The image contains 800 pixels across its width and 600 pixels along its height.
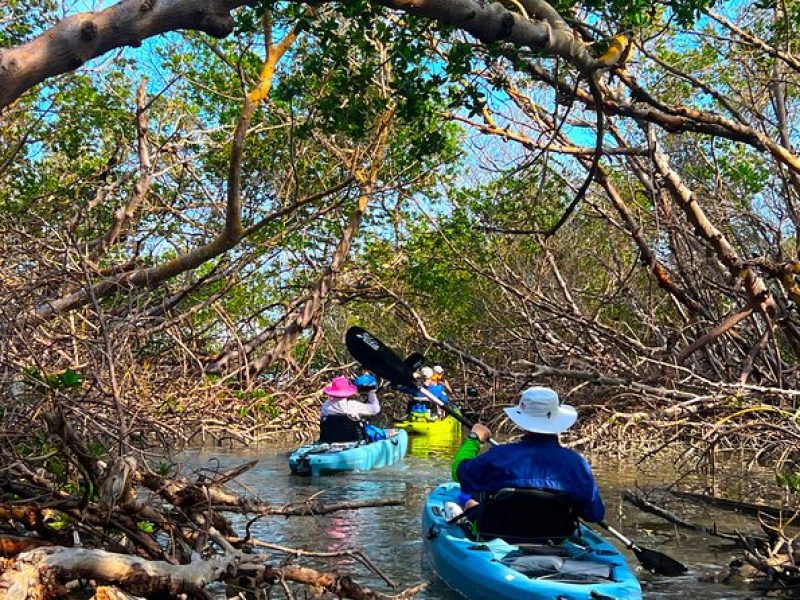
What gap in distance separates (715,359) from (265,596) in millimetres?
7814

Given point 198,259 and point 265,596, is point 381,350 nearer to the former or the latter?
point 198,259

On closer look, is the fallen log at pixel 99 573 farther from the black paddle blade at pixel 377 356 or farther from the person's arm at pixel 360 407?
the person's arm at pixel 360 407

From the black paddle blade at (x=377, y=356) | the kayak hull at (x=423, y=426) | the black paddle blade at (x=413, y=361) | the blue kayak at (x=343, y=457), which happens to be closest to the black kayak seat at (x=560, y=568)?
the black paddle blade at (x=377, y=356)

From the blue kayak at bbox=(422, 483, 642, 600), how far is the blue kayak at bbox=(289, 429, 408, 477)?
212 inches

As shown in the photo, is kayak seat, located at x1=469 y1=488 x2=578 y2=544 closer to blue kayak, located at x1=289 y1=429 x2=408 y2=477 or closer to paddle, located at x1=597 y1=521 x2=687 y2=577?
paddle, located at x1=597 y1=521 x2=687 y2=577

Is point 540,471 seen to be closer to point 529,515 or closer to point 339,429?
point 529,515

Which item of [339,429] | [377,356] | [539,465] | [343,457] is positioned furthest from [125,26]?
[339,429]

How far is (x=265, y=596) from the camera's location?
432 centimetres

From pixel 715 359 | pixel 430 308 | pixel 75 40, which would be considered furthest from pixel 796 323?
pixel 430 308

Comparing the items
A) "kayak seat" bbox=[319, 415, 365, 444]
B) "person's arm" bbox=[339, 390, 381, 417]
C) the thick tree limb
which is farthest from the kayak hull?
the thick tree limb

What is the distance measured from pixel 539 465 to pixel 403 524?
350cm

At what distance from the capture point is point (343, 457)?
12.0m

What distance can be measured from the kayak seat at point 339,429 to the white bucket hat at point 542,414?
692 cm

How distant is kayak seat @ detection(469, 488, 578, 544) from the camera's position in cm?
573
